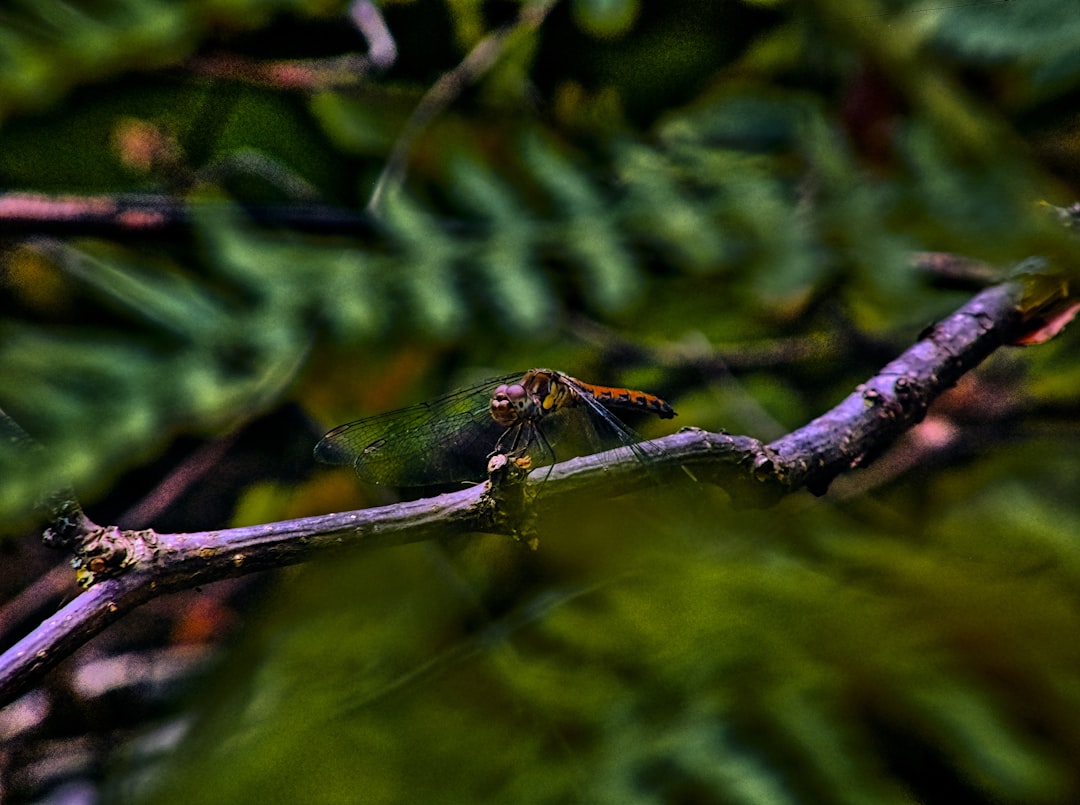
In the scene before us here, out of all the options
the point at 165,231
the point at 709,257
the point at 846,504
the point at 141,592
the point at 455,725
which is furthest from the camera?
the point at 165,231

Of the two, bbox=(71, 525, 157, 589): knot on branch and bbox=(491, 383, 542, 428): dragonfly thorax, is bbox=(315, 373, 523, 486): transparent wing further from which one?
bbox=(71, 525, 157, 589): knot on branch

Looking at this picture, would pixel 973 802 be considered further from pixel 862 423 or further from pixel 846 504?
pixel 846 504

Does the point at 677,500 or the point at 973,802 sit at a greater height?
the point at 677,500

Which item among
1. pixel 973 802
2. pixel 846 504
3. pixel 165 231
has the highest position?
pixel 165 231

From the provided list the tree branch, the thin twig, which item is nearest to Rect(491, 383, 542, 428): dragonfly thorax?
the tree branch

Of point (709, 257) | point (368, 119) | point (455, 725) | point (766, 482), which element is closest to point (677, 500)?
point (766, 482)

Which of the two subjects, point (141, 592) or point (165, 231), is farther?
point (165, 231)

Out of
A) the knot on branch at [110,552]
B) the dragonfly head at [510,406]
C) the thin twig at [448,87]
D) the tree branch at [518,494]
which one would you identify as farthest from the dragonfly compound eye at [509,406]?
the thin twig at [448,87]
